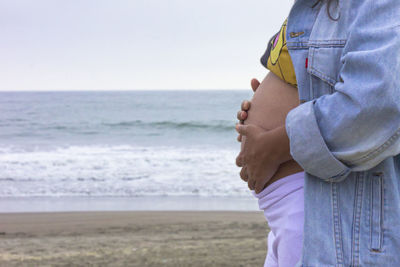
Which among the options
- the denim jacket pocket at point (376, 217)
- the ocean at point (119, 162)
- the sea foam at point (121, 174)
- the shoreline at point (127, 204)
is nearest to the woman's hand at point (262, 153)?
the denim jacket pocket at point (376, 217)

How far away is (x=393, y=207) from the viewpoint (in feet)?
3.03

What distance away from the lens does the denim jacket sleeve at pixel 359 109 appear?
0.86m

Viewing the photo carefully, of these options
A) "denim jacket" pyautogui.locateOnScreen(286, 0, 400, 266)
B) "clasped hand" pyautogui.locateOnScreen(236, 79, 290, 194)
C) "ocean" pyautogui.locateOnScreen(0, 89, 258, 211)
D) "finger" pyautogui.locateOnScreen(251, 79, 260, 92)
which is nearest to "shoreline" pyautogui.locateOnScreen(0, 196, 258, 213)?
"ocean" pyautogui.locateOnScreen(0, 89, 258, 211)

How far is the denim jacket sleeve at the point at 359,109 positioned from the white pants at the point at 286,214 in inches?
5.3

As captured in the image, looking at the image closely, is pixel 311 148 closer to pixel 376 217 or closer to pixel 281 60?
pixel 376 217

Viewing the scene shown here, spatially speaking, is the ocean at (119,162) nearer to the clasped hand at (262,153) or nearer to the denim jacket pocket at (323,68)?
the clasped hand at (262,153)

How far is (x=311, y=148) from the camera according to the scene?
0.95m

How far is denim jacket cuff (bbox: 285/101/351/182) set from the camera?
0.94m

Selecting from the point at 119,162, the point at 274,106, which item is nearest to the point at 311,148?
the point at 274,106

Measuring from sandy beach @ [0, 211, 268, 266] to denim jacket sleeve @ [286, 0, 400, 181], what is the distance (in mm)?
3215

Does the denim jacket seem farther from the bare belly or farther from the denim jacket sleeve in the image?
the bare belly

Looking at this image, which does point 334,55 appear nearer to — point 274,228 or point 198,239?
point 274,228

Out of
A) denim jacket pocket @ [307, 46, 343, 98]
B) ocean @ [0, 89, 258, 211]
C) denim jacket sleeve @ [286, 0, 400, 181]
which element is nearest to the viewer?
denim jacket sleeve @ [286, 0, 400, 181]

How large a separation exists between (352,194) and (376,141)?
0.49 ft
